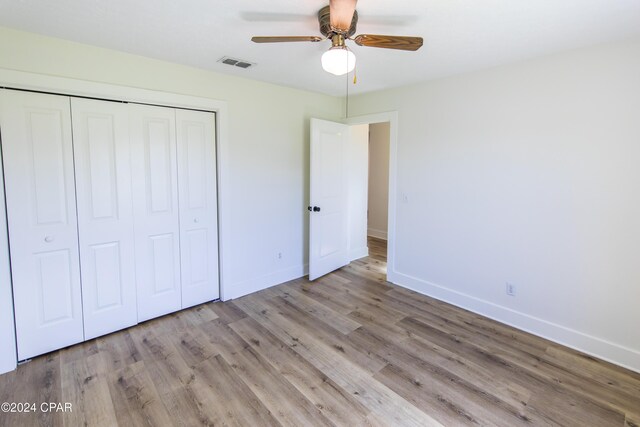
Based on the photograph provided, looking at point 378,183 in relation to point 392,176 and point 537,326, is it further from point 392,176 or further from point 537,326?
point 537,326

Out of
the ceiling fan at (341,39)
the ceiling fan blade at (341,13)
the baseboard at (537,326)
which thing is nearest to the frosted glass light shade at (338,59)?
the ceiling fan at (341,39)

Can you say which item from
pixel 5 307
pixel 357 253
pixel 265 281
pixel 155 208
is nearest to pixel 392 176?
pixel 357 253

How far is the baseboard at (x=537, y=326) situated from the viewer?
242 centimetres

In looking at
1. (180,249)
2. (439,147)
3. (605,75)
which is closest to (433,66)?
(439,147)

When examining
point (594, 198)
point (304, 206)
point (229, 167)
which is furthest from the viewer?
point (304, 206)

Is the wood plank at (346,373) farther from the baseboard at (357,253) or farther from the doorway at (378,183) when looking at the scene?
the doorway at (378,183)

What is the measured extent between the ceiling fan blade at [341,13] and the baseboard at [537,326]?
2.82 m

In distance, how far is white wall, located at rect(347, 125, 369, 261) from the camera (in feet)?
15.6

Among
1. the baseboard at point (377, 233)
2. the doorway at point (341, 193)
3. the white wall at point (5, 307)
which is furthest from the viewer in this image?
the baseboard at point (377, 233)

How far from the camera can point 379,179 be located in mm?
6465

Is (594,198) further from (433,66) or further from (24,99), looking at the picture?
(24,99)

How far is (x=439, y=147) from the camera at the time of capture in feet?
11.2

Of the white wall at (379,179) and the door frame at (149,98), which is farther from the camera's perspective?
the white wall at (379,179)

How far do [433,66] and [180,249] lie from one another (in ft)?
9.67
